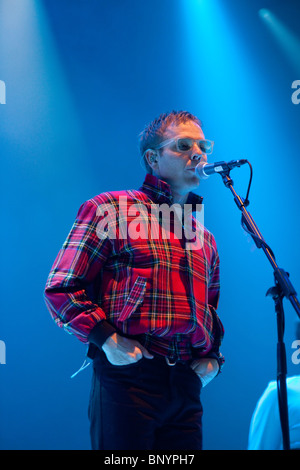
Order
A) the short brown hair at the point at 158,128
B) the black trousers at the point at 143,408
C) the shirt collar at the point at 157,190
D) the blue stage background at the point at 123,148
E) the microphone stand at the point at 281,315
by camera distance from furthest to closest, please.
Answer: the blue stage background at the point at 123,148
the short brown hair at the point at 158,128
the shirt collar at the point at 157,190
the black trousers at the point at 143,408
the microphone stand at the point at 281,315

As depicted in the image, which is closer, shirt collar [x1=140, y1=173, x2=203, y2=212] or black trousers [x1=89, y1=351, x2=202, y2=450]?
black trousers [x1=89, y1=351, x2=202, y2=450]

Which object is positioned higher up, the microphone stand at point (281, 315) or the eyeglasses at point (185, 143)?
the eyeglasses at point (185, 143)

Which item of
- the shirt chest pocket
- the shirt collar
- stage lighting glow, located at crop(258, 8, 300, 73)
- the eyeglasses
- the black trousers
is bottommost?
the black trousers

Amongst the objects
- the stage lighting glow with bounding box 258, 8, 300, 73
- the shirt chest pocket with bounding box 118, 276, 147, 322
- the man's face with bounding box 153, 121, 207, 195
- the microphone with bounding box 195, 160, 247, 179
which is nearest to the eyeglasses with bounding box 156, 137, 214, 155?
the man's face with bounding box 153, 121, 207, 195

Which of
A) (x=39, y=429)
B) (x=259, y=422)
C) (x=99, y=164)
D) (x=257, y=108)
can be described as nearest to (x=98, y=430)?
(x=259, y=422)

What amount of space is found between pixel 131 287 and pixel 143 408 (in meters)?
0.36

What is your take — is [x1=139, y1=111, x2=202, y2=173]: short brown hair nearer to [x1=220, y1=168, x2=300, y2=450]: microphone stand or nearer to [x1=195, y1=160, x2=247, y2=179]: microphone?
[x1=195, y1=160, x2=247, y2=179]: microphone

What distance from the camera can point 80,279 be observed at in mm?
1457

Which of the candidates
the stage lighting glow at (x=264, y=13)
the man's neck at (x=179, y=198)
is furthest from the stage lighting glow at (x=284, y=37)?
the man's neck at (x=179, y=198)

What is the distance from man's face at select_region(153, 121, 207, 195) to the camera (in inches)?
69.6

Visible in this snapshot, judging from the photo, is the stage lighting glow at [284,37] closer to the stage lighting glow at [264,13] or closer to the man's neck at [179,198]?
the stage lighting glow at [264,13]

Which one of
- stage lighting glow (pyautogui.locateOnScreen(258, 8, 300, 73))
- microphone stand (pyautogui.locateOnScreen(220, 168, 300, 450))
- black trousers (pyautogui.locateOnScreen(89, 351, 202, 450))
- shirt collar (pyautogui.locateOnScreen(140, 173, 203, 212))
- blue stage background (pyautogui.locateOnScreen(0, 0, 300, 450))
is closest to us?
microphone stand (pyautogui.locateOnScreen(220, 168, 300, 450))

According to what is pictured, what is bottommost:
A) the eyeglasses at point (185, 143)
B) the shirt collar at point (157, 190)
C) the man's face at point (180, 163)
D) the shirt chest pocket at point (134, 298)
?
the shirt chest pocket at point (134, 298)

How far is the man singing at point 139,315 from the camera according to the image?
1360 millimetres
